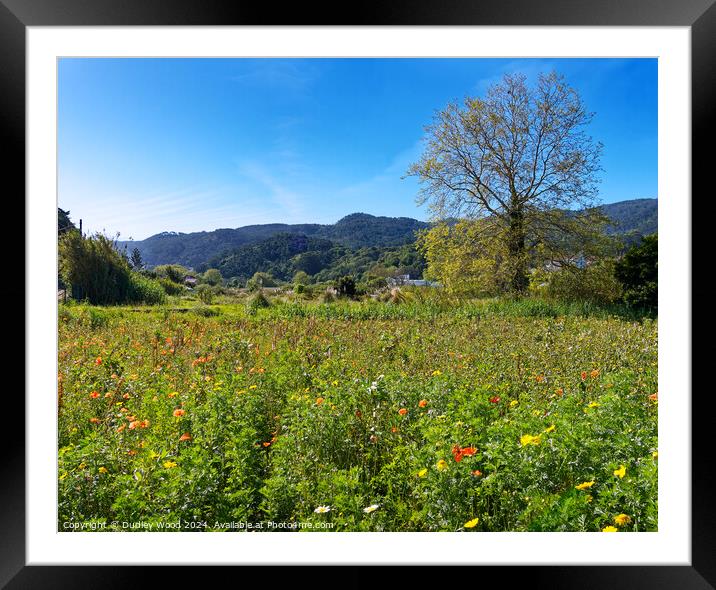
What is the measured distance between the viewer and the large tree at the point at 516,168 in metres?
6.13

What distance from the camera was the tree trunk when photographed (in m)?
6.93

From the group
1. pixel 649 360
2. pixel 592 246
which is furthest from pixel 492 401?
pixel 592 246

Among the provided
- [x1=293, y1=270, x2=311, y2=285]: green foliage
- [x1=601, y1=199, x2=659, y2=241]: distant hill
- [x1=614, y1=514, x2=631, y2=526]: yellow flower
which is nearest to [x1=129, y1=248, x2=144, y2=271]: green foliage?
[x1=293, y1=270, x2=311, y2=285]: green foliage

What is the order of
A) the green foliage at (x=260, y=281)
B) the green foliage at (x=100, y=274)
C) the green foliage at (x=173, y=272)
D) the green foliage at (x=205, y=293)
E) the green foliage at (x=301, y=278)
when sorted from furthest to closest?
the green foliage at (x=301, y=278) < the green foliage at (x=260, y=281) < the green foliage at (x=205, y=293) < the green foliage at (x=173, y=272) < the green foliage at (x=100, y=274)

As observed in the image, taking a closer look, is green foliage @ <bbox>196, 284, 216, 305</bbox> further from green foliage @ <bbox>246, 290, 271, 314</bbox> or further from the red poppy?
the red poppy

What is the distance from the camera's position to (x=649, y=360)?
140 inches

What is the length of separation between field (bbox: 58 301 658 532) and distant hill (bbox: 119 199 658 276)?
2.15 m

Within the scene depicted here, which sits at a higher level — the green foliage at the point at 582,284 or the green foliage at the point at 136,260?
the green foliage at the point at 136,260

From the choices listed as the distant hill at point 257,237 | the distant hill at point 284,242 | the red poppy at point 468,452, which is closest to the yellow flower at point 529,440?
the red poppy at point 468,452

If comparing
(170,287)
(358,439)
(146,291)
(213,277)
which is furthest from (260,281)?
(358,439)
